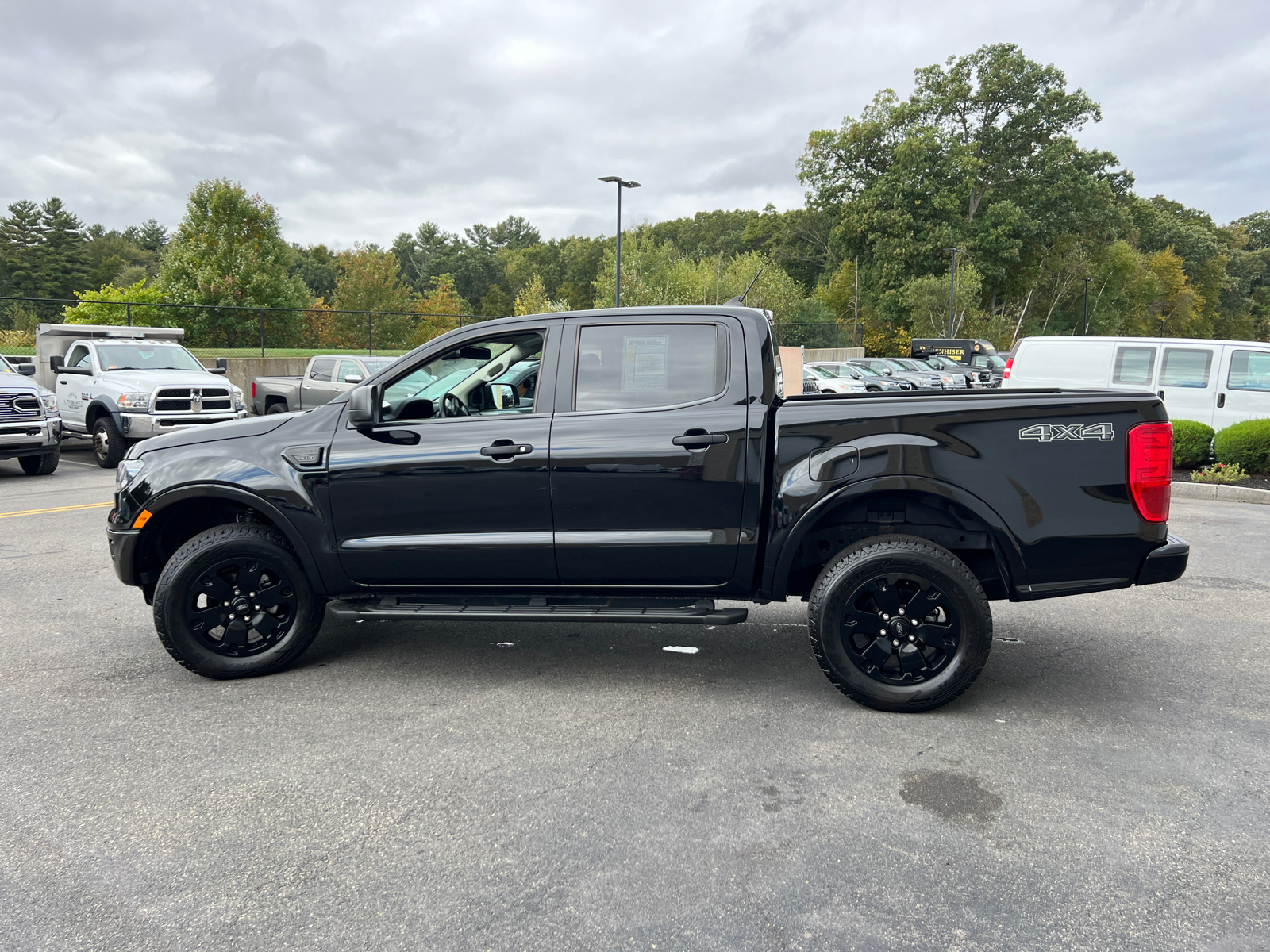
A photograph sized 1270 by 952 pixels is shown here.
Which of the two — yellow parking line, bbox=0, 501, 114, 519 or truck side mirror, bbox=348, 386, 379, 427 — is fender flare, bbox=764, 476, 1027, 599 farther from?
yellow parking line, bbox=0, 501, 114, 519

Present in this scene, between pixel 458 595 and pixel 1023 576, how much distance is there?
280 centimetres

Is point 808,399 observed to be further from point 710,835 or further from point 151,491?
point 151,491

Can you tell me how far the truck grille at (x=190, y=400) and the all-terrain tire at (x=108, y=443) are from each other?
2.39 ft

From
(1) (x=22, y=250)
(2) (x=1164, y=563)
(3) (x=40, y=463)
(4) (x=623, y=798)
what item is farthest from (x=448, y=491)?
(1) (x=22, y=250)

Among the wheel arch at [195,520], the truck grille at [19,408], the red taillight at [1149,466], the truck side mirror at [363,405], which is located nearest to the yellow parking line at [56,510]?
the truck grille at [19,408]

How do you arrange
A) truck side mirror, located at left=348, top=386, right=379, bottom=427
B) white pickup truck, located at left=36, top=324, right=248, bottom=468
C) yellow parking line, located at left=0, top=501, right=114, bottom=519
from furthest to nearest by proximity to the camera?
white pickup truck, located at left=36, top=324, right=248, bottom=468 < yellow parking line, located at left=0, top=501, right=114, bottom=519 < truck side mirror, located at left=348, top=386, right=379, bottom=427

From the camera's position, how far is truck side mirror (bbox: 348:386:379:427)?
175 inches

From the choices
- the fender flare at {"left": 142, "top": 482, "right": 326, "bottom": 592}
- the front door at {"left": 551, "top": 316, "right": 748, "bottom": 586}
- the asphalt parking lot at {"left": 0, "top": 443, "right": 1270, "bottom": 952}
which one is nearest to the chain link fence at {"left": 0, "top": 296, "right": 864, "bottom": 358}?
the fender flare at {"left": 142, "top": 482, "right": 326, "bottom": 592}

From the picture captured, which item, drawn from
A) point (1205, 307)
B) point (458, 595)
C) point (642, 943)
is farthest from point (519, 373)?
point (1205, 307)

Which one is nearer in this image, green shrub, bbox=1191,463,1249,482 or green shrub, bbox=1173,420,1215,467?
green shrub, bbox=1191,463,1249,482

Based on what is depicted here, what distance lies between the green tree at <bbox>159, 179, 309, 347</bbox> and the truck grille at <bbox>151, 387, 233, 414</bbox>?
30.3 m

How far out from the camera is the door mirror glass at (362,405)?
4434mm

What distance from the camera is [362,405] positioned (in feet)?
14.6

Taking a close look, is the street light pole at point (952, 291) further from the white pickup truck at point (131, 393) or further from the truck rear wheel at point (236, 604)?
the truck rear wheel at point (236, 604)
